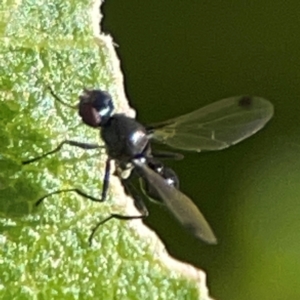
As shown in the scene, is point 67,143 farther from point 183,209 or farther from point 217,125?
point 217,125

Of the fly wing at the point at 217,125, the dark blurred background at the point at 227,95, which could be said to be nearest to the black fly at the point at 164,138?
the fly wing at the point at 217,125

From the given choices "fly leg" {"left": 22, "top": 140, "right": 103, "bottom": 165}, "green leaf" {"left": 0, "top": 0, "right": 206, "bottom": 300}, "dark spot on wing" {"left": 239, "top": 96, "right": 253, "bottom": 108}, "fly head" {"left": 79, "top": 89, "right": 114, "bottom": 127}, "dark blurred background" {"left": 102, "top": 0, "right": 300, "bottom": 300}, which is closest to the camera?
"green leaf" {"left": 0, "top": 0, "right": 206, "bottom": 300}

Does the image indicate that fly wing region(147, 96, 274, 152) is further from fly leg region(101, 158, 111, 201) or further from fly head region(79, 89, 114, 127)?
fly leg region(101, 158, 111, 201)

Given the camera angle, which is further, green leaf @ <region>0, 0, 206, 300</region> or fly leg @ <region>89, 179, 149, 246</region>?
fly leg @ <region>89, 179, 149, 246</region>

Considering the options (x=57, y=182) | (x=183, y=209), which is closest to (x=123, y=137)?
(x=183, y=209)

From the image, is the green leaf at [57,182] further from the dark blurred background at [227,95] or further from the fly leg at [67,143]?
the dark blurred background at [227,95]

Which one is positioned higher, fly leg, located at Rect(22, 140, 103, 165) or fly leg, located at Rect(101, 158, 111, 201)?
fly leg, located at Rect(22, 140, 103, 165)

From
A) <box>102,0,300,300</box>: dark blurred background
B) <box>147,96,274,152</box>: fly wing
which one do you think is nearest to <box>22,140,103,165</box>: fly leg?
<box>147,96,274,152</box>: fly wing

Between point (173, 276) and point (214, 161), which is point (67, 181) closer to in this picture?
point (173, 276)
